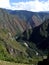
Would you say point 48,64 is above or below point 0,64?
below

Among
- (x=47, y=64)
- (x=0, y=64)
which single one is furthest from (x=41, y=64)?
(x=0, y=64)

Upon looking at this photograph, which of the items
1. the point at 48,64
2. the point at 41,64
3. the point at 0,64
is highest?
the point at 0,64

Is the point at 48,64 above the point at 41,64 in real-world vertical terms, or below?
above

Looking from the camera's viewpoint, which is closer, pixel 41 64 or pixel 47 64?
pixel 47 64

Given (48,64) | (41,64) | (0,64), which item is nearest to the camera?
(0,64)

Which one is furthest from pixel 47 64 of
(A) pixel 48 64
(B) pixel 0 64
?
(B) pixel 0 64

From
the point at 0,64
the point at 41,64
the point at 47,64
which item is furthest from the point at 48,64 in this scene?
the point at 0,64

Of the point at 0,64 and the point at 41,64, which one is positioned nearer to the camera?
the point at 0,64

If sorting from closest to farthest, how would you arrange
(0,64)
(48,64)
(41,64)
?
(0,64)
(48,64)
(41,64)

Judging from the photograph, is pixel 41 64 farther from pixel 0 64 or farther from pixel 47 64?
pixel 0 64
